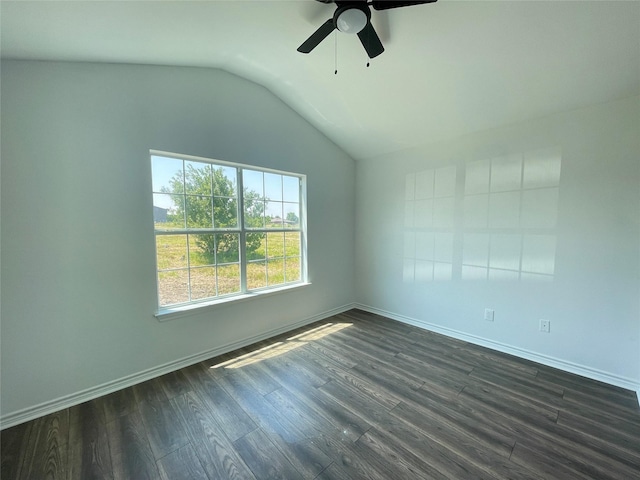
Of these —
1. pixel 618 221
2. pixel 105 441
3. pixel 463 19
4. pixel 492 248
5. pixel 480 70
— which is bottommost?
pixel 105 441

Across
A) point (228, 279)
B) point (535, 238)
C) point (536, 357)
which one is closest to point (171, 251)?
point (228, 279)

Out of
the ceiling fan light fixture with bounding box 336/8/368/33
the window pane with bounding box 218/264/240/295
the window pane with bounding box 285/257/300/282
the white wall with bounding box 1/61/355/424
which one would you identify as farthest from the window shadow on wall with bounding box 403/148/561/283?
the white wall with bounding box 1/61/355/424

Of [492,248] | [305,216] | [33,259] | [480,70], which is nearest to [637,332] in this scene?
[492,248]

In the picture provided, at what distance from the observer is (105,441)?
1.59 meters

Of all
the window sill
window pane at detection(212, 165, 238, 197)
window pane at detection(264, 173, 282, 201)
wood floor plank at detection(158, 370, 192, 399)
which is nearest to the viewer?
wood floor plank at detection(158, 370, 192, 399)

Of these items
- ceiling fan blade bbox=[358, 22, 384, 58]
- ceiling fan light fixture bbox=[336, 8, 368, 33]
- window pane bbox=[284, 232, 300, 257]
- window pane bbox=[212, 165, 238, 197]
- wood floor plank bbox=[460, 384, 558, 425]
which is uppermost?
ceiling fan blade bbox=[358, 22, 384, 58]

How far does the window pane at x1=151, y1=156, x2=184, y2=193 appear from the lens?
2318 mm

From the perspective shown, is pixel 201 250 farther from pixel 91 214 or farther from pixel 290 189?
pixel 290 189

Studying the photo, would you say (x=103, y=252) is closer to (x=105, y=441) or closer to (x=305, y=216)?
(x=105, y=441)

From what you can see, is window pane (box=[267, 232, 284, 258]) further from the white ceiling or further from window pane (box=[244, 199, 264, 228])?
the white ceiling

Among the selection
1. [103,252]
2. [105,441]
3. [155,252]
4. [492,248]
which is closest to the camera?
[105,441]

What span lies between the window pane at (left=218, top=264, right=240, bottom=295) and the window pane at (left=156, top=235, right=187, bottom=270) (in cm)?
40

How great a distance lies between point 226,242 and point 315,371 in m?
1.64

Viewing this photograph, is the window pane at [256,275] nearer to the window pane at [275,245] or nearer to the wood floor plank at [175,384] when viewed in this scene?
the window pane at [275,245]
